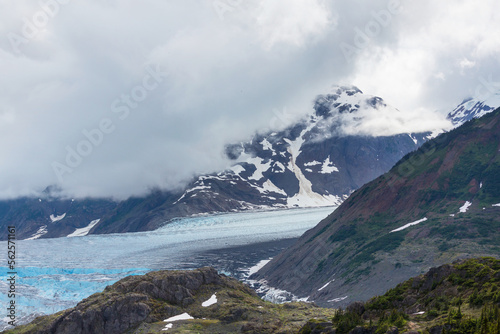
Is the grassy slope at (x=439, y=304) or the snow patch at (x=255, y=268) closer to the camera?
the grassy slope at (x=439, y=304)

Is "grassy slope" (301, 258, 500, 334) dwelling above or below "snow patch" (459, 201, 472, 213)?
below

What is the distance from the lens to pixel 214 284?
255ft

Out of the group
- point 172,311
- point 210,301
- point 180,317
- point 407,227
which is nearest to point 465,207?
point 407,227

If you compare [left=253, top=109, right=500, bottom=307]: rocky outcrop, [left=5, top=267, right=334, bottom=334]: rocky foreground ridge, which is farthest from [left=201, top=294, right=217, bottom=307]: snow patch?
[left=253, top=109, right=500, bottom=307]: rocky outcrop

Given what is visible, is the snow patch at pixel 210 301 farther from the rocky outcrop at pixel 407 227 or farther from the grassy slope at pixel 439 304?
the rocky outcrop at pixel 407 227

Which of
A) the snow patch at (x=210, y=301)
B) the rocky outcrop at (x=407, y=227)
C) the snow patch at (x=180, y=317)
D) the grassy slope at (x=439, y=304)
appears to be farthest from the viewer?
the rocky outcrop at (x=407, y=227)

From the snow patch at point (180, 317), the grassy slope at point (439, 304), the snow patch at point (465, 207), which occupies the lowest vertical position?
the snow patch at point (180, 317)

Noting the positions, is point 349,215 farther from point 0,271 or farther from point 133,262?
point 0,271

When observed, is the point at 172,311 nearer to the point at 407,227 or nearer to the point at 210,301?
the point at 210,301

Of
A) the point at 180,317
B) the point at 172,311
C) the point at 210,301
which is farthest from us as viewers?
the point at 210,301

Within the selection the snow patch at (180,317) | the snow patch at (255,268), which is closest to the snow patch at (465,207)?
the snow patch at (255,268)

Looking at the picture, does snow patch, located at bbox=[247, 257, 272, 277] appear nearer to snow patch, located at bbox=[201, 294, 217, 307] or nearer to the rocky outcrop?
the rocky outcrop

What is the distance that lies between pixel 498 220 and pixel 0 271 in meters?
184

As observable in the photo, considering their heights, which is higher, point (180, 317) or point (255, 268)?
point (180, 317)
